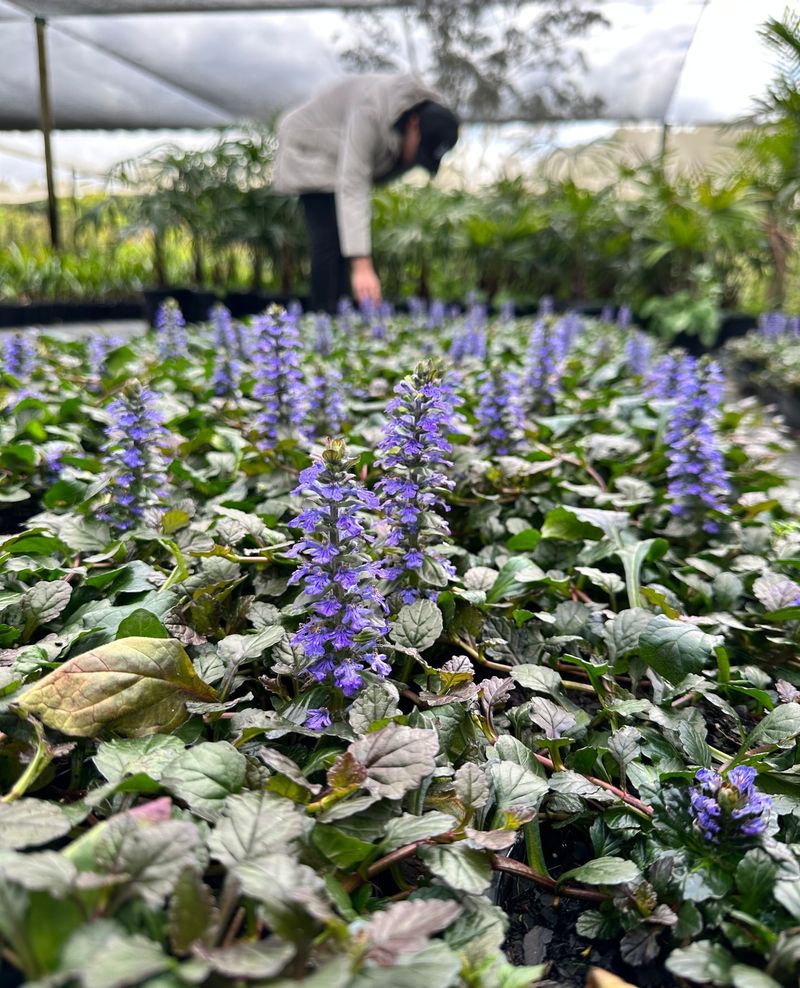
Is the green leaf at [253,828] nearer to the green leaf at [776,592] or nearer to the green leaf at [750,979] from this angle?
the green leaf at [750,979]

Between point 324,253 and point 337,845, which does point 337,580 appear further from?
point 324,253

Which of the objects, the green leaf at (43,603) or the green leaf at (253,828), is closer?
the green leaf at (253,828)

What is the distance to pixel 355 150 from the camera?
4523mm

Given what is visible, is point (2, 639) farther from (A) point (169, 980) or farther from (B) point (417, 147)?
(B) point (417, 147)

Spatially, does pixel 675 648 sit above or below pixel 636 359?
below

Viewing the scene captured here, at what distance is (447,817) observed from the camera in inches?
36.3

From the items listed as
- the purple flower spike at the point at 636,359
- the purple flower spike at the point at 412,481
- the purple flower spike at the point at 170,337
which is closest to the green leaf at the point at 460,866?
the purple flower spike at the point at 412,481

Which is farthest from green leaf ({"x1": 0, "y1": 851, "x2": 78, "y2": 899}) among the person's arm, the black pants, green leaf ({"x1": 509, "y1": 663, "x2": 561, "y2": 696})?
the black pants

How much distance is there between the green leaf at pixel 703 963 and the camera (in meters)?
0.82

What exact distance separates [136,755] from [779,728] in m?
0.97

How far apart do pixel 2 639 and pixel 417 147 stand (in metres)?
4.32

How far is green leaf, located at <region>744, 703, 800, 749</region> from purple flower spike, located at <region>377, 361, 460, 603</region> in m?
0.56

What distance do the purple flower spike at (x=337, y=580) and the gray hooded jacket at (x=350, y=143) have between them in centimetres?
376

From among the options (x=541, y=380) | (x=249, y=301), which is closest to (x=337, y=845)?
(x=541, y=380)
